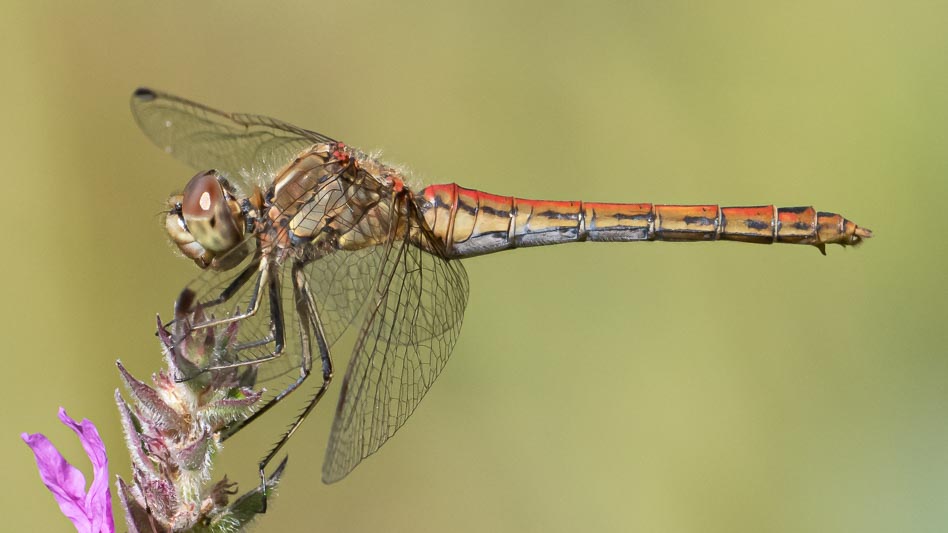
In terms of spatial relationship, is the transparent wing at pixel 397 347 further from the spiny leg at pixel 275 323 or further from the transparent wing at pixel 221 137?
the transparent wing at pixel 221 137

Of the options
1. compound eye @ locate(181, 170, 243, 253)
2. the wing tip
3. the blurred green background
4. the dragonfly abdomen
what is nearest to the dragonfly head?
compound eye @ locate(181, 170, 243, 253)

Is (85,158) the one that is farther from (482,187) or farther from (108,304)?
(482,187)

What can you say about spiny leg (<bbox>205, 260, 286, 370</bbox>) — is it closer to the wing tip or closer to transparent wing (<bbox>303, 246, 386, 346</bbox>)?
transparent wing (<bbox>303, 246, 386, 346</bbox>)

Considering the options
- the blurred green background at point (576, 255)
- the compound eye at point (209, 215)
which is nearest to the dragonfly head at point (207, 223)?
the compound eye at point (209, 215)

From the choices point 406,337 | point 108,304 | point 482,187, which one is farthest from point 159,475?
point 482,187

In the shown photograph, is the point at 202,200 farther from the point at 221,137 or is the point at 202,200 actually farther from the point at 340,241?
the point at 221,137
